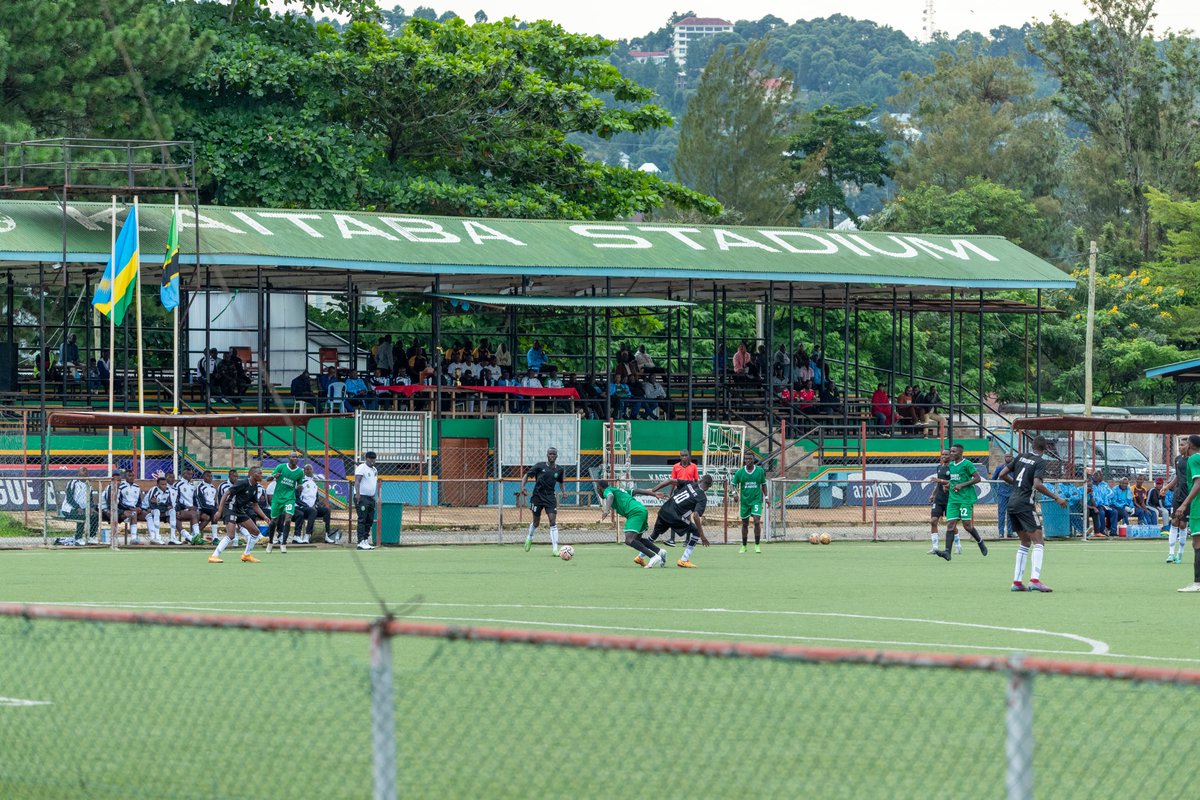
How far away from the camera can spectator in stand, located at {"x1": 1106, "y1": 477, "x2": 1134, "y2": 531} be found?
124ft

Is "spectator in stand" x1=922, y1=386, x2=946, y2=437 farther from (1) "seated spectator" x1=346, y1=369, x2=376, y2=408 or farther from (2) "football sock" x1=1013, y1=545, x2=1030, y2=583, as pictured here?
(2) "football sock" x1=1013, y1=545, x2=1030, y2=583

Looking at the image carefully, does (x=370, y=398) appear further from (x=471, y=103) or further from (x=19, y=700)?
(x=19, y=700)

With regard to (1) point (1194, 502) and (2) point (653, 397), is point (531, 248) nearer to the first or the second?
(2) point (653, 397)

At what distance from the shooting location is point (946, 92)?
112562mm

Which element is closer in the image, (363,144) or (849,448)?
(849,448)

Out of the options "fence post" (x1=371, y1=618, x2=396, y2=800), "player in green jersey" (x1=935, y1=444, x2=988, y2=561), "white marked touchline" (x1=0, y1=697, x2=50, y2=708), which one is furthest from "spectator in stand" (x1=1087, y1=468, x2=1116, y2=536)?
"fence post" (x1=371, y1=618, x2=396, y2=800)

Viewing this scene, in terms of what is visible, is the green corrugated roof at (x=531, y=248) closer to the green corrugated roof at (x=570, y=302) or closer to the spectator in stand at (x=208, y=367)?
the green corrugated roof at (x=570, y=302)

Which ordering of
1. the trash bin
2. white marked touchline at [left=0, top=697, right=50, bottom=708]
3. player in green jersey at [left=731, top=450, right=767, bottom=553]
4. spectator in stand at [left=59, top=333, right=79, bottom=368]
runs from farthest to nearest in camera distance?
1. spectator in stand at [left=59, top=333, right=79, bottom=368]
2. the trash bin
3. player in green jersey at [left=731, top=450, right=767, bottom=553]
4. white marked touchline at [left=0, top=697, right=50, bottom=708]

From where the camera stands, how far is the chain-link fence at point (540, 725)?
825 centimetres

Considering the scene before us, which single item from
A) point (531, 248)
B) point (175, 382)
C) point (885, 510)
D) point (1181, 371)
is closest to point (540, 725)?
point (175, 382)

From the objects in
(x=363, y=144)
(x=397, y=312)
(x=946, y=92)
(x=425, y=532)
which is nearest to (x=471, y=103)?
(x=363, y=144)

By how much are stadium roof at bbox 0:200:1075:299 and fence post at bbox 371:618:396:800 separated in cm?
2993

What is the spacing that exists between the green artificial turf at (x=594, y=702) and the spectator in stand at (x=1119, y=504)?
18.3m

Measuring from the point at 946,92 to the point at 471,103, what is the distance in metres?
68.9
